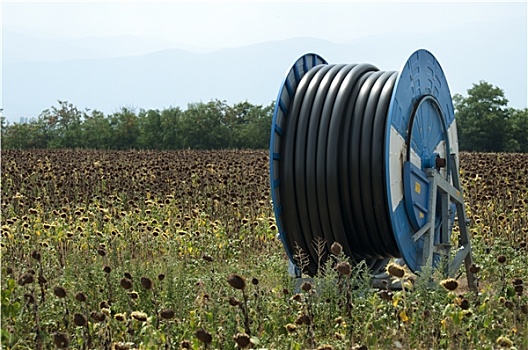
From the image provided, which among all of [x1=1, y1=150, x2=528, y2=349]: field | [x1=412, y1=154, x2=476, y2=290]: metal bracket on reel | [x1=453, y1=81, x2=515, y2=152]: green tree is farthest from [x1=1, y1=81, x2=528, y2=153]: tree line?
[x1=412, y1=154, x2=476, y2=290]: metal bracket on reel

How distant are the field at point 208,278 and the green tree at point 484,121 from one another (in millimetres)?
20353

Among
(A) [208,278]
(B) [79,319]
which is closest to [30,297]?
(B) [79,319]

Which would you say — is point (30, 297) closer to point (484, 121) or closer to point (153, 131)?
point (153, 131)

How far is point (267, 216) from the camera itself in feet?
32.0

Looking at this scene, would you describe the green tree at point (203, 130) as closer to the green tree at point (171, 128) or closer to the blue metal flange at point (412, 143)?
the green tree at point (171, 128)

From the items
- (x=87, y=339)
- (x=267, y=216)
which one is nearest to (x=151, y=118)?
(x=267, y=216)

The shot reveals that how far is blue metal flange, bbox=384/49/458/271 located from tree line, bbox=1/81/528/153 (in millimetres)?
23626

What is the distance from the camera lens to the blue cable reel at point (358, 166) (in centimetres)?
629

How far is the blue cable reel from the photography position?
6.29m

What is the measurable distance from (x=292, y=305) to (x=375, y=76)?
2.22 m

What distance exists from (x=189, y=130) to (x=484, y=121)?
1236 cm

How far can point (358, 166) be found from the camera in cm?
632

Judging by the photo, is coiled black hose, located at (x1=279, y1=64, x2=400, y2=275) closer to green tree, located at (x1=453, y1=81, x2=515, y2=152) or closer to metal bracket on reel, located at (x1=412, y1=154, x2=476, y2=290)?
metal bracket on reel, located at (x1=412, y1=154, x2=476, y2=290)

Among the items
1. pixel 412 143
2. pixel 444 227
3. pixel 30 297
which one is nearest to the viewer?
pixel 30 297
